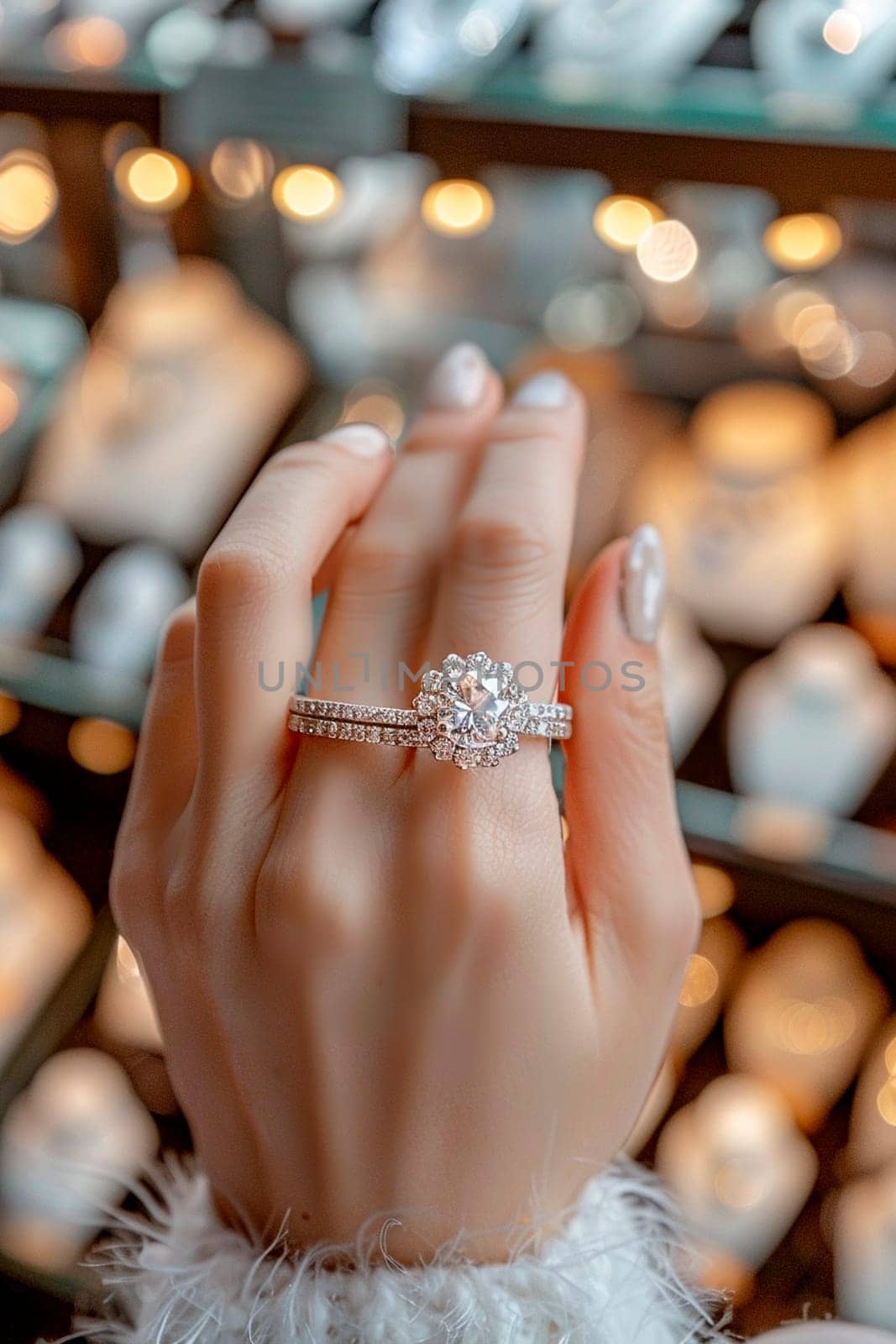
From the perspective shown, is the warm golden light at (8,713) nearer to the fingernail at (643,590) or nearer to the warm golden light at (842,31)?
the fingernail at (643,590)

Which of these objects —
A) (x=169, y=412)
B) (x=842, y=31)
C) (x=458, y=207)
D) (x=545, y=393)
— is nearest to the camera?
(x=545, y=393)

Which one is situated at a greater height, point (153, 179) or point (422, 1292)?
point (153, 179)

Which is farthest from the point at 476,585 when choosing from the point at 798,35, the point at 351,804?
the point at 798,35

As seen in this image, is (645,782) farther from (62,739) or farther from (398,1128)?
(62,739)

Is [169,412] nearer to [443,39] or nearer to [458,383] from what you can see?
[443,39]

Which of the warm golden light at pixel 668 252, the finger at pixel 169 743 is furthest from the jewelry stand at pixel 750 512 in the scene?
the finger at pixel 169 743

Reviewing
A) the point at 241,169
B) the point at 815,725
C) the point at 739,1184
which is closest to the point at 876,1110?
the point at 739,1184

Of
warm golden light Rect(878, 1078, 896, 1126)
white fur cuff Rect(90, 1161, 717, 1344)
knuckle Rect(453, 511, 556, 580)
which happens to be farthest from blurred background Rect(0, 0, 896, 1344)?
knuckle Rect(453, 511, 556, 580)
